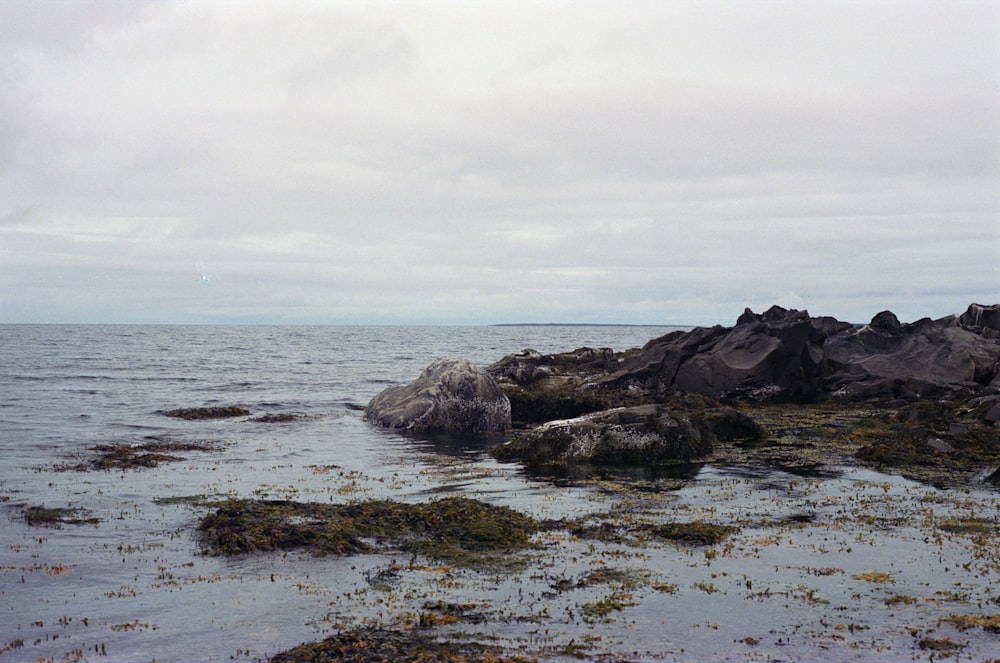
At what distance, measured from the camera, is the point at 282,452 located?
27.9 meters

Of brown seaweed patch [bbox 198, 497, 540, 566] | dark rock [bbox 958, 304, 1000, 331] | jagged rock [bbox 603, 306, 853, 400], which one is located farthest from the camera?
dark rock [bbox 958, 304, 1000, 331]

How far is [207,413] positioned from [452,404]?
12.8 m

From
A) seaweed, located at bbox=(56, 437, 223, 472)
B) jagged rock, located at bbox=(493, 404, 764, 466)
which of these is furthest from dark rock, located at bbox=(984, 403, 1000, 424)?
seaweed, located at bbox=(56, 437, 223, 472)

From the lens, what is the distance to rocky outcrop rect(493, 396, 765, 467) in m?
24.2

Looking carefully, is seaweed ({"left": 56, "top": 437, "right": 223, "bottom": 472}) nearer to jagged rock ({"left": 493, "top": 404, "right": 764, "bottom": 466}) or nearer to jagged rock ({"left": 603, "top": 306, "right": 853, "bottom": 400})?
jagged rock ({"left": 493, "top": 404, "right": 764, "bottom": 466})

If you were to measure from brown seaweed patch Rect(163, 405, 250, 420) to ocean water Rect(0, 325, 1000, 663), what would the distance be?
12.7 metres

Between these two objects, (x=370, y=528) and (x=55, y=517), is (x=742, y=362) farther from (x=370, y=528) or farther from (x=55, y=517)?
(x=55, y=517)

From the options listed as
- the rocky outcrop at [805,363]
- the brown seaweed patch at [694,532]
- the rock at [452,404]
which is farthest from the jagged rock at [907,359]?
the brown seaweed patch at [694,532]

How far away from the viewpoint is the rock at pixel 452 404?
1307 inches

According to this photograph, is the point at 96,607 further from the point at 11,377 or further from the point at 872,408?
the point at 11,377

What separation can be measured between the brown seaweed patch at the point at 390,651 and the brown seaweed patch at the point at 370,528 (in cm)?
367

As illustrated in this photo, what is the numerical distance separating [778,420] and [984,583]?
2199cm

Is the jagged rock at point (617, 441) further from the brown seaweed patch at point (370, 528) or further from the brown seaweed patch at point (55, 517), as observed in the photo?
the brown seaweed patch at point (55, 517)

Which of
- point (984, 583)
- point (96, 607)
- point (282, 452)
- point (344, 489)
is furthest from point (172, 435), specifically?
point (984, 583)
